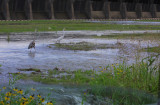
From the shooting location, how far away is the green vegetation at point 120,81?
7602 millimetres

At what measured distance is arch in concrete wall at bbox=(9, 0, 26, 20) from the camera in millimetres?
46956

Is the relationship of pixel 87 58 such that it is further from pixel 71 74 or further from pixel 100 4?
pixel 100 4

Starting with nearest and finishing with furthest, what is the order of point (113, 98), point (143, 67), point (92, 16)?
point (113, 98)
point (143, 67)
point (92, 16)

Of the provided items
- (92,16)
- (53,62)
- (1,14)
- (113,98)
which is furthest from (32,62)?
(92,16)

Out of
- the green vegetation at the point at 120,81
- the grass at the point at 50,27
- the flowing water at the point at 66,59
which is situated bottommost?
the green vegetation at the point at 120,81

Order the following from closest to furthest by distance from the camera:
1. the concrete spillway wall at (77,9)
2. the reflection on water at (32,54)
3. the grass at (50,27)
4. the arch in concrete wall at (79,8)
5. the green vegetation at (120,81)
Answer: the green vegetation at (120,81)
the reflection on water at (32,54)
the grass at (50,27)
the concrete spillway wall at (77,9)
the arch in concrete wall at (79,8)

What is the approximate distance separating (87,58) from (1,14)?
3338cm

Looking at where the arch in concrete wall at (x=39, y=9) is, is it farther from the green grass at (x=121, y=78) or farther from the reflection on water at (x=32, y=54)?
the green grass at (x=121, y=78)

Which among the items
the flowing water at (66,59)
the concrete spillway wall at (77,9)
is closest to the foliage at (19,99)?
the flowing water at (66,59)

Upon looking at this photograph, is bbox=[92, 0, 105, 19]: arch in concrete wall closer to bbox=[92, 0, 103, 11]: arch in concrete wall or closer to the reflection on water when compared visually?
bbox=[92, 0, 103, 11]: arch in concrete wall

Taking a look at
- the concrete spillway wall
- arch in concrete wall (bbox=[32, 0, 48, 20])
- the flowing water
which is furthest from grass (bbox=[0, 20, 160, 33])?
arch in concrete wall (bbox=[32, 0, 48, 20])

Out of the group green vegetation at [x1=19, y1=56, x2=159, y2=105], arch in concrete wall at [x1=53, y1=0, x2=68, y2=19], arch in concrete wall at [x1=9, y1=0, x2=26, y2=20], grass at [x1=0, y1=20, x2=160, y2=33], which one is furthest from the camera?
arch in concrete wall at [x1=53, y1=0, x2=68, y2=19]

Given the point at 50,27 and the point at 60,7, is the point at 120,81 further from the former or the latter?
the point at 60,7

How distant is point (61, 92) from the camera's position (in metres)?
7.85
